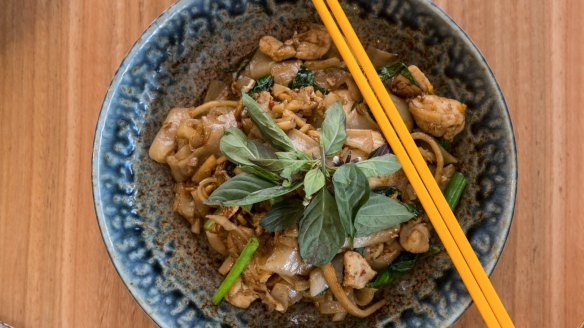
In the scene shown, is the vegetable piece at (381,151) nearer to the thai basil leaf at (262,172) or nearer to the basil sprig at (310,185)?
the basil sprig at (310,185)

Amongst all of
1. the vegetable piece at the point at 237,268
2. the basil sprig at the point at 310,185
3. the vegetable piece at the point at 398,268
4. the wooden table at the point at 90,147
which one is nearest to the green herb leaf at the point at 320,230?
the basil sprig at the point at 310,185

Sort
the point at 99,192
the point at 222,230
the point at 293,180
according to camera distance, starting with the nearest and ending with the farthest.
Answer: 1. the point at 293,180
2. the point at 99,192
3. the point at 222,230

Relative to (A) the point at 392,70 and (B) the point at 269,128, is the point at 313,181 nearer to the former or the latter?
(B) the point at 269,128

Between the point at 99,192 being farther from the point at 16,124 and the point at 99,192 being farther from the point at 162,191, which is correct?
the point at 16,124

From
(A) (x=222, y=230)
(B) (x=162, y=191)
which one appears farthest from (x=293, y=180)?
(B) (x=162, y=191)

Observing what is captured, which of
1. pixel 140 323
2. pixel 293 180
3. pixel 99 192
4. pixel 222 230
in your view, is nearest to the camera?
pixel 293 180

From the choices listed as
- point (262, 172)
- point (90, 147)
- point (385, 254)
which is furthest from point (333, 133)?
point (90, 147)

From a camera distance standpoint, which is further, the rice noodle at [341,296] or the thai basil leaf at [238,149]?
the rice noodle at [341,296]
